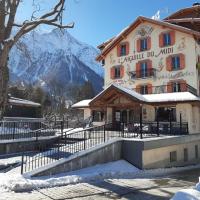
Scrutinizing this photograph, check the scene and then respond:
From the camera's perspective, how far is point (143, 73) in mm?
32000

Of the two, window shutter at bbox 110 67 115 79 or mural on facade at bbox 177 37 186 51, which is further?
window shutter at bbox 110 67 115 79

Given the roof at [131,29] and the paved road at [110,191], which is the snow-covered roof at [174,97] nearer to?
the roof at [131,29]

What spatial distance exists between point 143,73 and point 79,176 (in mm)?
19870

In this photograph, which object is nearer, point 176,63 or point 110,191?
point 110,191

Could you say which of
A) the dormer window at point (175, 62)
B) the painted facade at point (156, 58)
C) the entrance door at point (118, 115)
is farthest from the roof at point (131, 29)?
the entrance door at point (118, 115)

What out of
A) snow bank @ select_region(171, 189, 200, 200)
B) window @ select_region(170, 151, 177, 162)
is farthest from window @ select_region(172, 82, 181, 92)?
snow bank @ select_region(171, 189, 200, 200)

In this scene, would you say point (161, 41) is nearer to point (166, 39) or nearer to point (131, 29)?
point (166, 39)

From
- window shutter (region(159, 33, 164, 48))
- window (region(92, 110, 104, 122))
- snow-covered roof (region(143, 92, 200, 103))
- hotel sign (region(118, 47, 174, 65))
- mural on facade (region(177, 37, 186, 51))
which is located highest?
window shutter (region(159, 33, 164, 48))

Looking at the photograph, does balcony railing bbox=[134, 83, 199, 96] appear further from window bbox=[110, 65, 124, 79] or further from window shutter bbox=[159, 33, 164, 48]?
window bbox=[110, 65, 124, 79]

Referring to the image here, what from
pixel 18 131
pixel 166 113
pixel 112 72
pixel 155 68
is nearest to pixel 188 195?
pixel 18 131

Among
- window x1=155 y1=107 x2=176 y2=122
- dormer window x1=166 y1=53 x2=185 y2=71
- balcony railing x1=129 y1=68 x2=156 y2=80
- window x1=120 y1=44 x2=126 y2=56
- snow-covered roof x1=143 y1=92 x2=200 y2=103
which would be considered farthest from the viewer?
window x1=120 y1=44 x2=126 y2=56

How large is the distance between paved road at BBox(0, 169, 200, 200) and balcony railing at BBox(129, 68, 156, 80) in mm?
17091

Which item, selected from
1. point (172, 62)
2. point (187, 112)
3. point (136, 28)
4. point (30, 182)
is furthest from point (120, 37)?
point (30, 182)

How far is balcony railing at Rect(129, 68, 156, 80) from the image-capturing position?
102 ft
